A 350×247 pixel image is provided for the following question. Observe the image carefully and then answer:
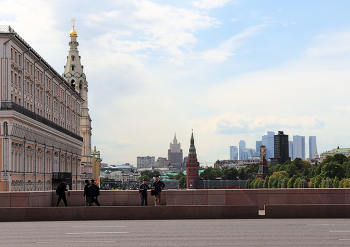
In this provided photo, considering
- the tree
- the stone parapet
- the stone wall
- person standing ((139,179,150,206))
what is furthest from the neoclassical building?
the tree

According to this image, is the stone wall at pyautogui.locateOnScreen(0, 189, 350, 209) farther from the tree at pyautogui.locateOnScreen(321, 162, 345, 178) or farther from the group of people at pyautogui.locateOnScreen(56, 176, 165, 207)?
the tree at pyautogui.locateOnScreen(321, 162, 345, 178)

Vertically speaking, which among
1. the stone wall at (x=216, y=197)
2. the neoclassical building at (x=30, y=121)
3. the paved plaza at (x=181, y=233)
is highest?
the neoclassical building at (x=30, y=121)

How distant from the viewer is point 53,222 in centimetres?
2612

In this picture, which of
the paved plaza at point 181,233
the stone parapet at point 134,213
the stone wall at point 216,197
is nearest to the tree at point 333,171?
the stone wall at point 216,197

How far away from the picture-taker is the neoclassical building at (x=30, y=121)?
57.2 metres

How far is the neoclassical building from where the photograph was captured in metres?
57.2

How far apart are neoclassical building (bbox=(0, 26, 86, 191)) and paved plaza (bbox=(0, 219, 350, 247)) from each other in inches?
1306

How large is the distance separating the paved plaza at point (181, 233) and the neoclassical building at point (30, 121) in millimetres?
33178

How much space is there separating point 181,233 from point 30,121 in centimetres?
4699

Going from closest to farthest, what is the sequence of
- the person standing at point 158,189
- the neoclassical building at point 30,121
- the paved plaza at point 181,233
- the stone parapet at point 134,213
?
the paved plaza at point 181,233 < the stone parapet at point 134,213 < the person standing at point 158,189 < the neoclassical building at point 30,121

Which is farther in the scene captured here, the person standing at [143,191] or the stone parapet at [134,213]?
the person standing at [143,191]

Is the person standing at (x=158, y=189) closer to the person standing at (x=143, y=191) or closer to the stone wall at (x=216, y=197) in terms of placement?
the person standing at (x=143, y=191)

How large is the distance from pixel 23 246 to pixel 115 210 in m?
10.3

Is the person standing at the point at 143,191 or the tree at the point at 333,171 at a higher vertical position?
the person standing at the point at 143,191
